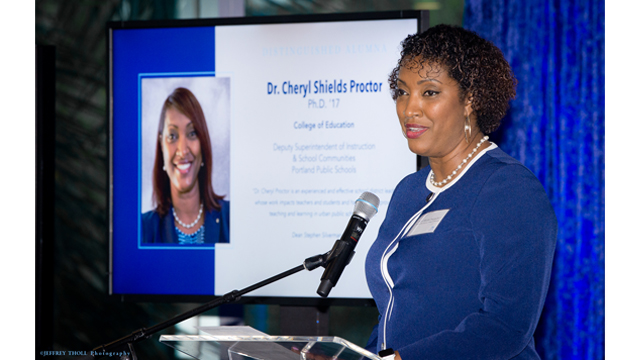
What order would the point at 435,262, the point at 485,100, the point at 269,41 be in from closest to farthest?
the point at 435,262
the point at 485,100
the point at 269,41

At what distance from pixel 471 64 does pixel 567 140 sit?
1.68 m

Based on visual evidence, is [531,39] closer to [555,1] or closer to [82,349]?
[555,1]

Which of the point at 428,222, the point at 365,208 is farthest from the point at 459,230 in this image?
the point at 365,208

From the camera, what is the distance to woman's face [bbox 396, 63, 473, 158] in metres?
1.42

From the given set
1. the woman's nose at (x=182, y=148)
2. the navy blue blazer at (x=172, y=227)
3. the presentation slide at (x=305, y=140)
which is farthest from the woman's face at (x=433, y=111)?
the woman's nose at (x=182, y=148)

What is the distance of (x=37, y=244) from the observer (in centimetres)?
336

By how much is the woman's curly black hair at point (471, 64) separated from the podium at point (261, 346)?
82 cm

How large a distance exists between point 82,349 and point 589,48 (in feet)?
12.1

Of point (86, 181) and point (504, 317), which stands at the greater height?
point (86, 181)

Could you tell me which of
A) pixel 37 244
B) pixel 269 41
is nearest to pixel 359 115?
pixel 269 41

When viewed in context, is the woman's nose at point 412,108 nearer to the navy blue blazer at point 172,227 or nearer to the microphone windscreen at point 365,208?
the microphone windscreen at point 365,208

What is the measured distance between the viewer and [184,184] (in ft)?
9.98

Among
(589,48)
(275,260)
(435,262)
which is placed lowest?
(275,260)

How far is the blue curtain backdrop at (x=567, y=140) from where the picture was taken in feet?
9.09
